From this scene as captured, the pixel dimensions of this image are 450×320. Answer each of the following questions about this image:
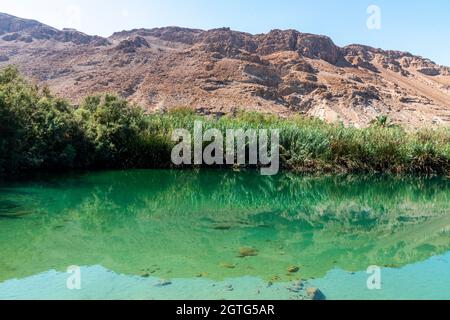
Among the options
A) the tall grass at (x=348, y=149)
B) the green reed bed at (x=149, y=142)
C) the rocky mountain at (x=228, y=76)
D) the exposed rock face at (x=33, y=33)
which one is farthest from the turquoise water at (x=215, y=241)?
the exposed rock face at (x=33, y=33)

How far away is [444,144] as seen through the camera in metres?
26.9

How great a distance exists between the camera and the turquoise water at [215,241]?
7.62m

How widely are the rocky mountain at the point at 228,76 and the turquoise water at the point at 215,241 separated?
3668 cm

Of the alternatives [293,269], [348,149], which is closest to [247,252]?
[293,269]

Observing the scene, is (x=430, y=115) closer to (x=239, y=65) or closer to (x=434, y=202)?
(x=239, y=65)

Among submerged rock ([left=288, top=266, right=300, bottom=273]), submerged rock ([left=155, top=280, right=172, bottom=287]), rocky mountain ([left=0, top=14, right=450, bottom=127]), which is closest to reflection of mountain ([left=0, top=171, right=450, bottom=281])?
submerged rock ([left=288, top=266, right=300, bottom=273])

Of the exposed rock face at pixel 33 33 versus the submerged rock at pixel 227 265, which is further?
the exposed rock face at pixel 33 33

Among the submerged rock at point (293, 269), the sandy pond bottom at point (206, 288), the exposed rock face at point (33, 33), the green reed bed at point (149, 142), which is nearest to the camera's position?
the sandy pond bottom at point (206, 288)

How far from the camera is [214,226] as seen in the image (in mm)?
12039

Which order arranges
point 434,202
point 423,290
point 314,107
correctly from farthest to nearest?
point 314,107
point 434,202
point 423,290

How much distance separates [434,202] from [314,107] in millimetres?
44009

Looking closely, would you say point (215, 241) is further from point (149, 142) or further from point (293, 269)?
point (149, 142)

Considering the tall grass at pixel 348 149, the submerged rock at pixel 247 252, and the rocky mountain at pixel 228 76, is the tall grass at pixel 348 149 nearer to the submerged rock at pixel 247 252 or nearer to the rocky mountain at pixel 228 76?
the submerged rock at pixel 247 252

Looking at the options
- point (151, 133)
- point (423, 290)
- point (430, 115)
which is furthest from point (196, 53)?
→ point (423, 290)
